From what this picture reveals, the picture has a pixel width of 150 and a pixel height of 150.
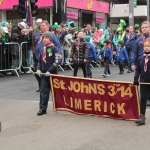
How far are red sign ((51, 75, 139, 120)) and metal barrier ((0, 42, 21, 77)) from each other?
7026 mm

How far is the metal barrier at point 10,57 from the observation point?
15.0 m

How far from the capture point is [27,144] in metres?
6.14

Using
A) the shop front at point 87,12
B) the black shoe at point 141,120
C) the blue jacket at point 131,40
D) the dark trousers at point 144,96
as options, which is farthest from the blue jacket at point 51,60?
the shop front at point 87,12

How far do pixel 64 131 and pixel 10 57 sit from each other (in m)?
8.98

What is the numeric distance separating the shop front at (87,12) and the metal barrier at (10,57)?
13.6 meters

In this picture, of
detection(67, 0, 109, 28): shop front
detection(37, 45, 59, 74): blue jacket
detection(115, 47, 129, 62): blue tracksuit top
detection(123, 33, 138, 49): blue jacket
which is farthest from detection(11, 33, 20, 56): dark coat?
detection(67, 0, 109, 28): shop front

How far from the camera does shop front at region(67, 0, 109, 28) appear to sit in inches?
1145

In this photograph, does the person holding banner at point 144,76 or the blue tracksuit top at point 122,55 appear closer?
the person holding banner at point 144,76

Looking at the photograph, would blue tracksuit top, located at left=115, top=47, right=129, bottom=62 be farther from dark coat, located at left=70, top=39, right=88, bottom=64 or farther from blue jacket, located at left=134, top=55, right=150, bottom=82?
blue jacket, located at left=134, top=55, right=150, bottom=82

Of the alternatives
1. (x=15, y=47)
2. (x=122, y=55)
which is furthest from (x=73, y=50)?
(x=122, y=55)

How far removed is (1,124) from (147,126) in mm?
2860

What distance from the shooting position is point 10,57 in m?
15.4

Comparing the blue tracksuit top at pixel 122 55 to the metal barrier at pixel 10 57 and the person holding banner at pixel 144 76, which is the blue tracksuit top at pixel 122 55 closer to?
the metal barrier at pixel 10 57

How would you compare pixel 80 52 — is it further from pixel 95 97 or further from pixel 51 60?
pixel 95 97
